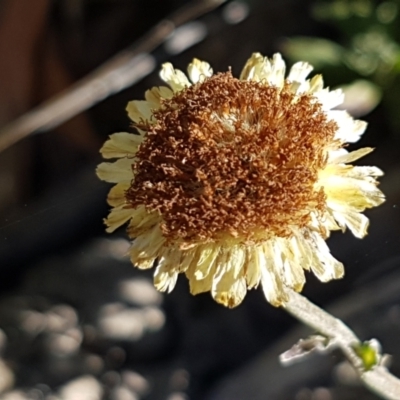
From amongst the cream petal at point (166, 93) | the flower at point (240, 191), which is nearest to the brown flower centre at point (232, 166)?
the flower at point (240, 191)

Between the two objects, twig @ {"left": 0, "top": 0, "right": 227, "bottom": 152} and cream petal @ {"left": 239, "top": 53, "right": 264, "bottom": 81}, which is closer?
cream petal @ {"left": 239, "top": 53, "right": 264, "bottom": 81}

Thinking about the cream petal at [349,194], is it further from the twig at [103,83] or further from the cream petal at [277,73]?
the twig at [103,83]

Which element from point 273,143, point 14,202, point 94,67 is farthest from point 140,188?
point 94,67

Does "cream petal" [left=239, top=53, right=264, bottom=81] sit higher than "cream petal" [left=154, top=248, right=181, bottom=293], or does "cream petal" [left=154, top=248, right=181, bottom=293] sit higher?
"cream petal" [left=239, top=53, right=264, bottom=81]

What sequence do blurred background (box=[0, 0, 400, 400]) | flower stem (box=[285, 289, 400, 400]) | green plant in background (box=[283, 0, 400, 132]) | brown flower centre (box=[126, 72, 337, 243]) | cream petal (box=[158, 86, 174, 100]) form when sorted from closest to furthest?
brown flower centre (box=[126, 72, 337, 243]) → flower stem (box=[285, 289, 400, 400]) → cream petal (box=[158, 86, 174, 100]) → blurred background (box=[0, 0, 400, 400]) → green plant in background (box=[283, 0, 400, 132])

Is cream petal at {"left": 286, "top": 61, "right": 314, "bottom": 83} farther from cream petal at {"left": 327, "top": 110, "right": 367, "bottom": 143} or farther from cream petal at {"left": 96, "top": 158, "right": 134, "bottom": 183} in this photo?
cream petal at {"left": 96, "top": 158, "right": 134, "bottom": 183}

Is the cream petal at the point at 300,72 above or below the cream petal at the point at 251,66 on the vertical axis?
below

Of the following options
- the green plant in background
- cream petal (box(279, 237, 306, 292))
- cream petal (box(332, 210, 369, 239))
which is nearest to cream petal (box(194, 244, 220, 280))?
cream petal (box(279, 237, 306, 292))

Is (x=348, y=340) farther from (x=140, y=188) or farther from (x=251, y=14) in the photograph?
(x=251, y=14)
